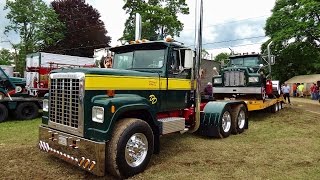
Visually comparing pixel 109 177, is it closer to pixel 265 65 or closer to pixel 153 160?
pixel 153 160

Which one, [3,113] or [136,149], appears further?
[3,113]

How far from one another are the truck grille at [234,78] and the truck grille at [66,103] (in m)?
8.33

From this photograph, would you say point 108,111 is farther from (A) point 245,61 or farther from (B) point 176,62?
(A) point 245,61

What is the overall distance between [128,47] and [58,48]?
36.3 meters

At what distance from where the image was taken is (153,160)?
21.3ft

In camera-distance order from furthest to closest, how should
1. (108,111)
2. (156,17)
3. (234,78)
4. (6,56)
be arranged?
1. (6,56)
2. (156,17)
3. (234,78)
4. (108,111)

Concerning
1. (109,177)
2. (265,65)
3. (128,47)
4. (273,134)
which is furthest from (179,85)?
(265,65)

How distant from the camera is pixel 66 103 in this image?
5.56 metres

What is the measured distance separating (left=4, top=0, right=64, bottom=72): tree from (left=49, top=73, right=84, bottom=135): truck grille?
37.2 metres

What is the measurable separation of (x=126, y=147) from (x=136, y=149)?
0.28m

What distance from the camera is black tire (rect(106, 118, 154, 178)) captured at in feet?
17.0

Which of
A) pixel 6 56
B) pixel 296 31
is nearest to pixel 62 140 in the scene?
pixel 296 31

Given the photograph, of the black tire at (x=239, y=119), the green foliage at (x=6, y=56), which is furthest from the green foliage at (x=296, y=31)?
Result: the green foliage at (x=6, y=56)

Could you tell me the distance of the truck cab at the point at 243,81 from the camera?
12.1 m
